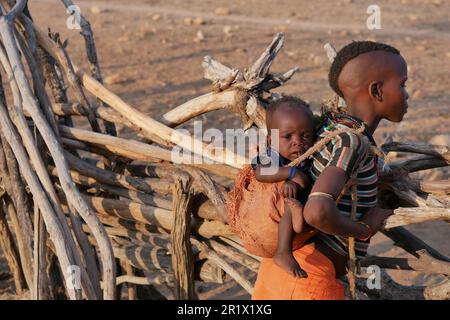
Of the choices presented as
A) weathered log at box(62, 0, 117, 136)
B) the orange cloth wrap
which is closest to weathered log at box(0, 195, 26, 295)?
weathered log at box(62, 0, 117, 136)

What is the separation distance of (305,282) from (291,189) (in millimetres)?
296

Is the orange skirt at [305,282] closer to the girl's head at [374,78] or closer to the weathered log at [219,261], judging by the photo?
the girl's head at [374,78]

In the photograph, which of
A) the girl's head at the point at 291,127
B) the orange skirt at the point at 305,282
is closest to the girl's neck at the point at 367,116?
the girl's head at the point at 291,127

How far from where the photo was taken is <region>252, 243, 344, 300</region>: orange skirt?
2436mm

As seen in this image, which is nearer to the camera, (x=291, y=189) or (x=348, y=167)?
(x=348, y=167)

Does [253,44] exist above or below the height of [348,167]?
above

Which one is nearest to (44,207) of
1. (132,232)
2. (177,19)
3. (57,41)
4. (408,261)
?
(132,232)

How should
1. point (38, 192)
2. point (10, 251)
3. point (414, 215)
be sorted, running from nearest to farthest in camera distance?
point (414, 215)
point (38, 192)
point (10, 251)

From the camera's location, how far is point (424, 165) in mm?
2957

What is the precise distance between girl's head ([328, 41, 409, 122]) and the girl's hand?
313 millimetres

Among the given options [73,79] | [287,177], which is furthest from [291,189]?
[73,79]

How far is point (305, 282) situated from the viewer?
2434mm

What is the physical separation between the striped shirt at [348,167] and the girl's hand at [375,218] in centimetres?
2

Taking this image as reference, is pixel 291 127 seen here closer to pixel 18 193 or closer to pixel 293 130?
pixel 293 130
